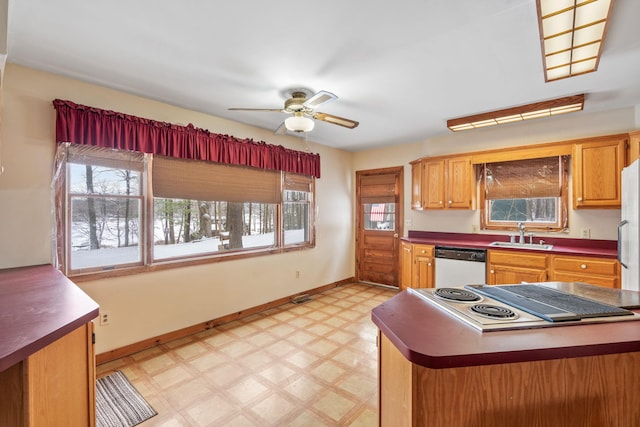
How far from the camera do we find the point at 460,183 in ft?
13.1

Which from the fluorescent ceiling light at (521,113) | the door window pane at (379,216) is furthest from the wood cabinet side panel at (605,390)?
the door window pane at (379,216)

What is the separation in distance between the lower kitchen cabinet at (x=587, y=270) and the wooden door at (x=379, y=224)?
2.23m

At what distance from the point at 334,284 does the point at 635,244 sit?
391cm

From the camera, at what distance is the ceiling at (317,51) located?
164 cm

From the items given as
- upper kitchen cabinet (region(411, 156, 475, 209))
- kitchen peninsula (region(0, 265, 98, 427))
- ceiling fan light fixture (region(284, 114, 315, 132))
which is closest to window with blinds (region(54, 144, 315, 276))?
kitchen peninsula (region(0, 265, 98, 427))

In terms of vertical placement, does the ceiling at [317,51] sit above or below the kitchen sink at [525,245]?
above

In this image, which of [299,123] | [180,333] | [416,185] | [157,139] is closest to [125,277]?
[180,333]

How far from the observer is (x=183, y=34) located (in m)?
1.85

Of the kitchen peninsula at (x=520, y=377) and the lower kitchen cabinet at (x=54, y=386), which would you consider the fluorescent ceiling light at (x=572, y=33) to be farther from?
the lower kitchen cabinet at (x=54, y=386)

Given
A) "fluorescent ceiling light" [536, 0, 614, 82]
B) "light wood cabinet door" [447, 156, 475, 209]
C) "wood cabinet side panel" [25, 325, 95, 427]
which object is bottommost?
"wood cabinet side panel" [25, 325, 95, 427]

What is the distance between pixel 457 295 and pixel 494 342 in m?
0.48

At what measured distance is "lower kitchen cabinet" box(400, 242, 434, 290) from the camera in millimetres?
3963

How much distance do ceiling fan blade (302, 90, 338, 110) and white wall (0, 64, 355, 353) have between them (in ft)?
5.18

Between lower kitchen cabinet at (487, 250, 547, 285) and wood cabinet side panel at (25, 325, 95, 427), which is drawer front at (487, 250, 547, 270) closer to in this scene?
lower kitchen cabinet at (487, 250, 547, 285)
